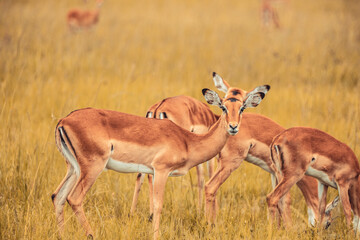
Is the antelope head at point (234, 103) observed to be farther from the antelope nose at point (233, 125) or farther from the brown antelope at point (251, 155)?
the brown antelope at point (251, 155)

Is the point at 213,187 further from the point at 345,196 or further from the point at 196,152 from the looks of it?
the point at 345,196

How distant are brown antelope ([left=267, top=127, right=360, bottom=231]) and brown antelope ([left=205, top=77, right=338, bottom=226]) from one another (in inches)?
11.4

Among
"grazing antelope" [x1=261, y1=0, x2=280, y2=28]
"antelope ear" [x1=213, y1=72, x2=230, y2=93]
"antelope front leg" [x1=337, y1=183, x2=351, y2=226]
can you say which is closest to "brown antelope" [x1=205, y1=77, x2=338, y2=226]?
"antelope ear" [x1=213, y1=72, x2=230, y2=93]

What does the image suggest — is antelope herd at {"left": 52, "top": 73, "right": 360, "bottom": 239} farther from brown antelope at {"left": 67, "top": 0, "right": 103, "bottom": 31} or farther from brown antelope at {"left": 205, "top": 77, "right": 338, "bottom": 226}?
brown antelope at {"left": 67, "top": 0, "right": 103, "bottom": 31}

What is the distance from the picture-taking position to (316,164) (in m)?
4.50

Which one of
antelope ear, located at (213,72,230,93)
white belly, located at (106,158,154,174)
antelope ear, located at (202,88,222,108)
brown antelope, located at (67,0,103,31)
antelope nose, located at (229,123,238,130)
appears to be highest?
antelope ear, located at (202,88,222,108)

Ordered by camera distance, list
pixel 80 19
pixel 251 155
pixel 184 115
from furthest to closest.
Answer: pixel 80 19, pixel 251 155, pixel 184 115

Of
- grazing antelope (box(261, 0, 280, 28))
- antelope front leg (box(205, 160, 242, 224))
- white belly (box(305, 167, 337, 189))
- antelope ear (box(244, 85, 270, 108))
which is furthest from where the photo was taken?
grazing antelope (box(261, 0, 280, 28))

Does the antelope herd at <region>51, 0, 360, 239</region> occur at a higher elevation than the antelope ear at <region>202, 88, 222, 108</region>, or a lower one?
lower

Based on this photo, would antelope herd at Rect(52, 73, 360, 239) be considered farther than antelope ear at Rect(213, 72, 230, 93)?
No

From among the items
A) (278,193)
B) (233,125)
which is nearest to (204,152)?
(233,125)

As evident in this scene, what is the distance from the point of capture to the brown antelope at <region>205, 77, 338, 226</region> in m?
4.80

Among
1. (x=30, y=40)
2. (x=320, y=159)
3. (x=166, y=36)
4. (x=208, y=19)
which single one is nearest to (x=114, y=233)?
(x=320, y=159)

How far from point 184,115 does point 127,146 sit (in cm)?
109
